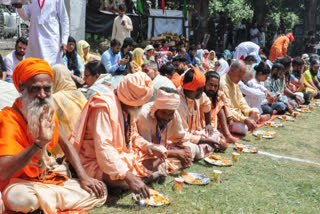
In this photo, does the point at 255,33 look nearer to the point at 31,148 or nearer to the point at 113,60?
the point at 113,60

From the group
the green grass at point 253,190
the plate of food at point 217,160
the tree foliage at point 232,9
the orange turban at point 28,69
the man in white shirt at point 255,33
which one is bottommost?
the green grass at point 253,190

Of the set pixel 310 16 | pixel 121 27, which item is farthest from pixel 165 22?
pixel 310 16

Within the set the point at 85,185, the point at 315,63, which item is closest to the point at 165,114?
the point at 85,185

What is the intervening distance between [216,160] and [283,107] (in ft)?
13.3

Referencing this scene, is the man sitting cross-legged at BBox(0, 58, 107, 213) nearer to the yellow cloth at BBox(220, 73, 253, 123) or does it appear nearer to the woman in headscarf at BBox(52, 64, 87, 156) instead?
the woman in headscarf at BBox(52, 64, 87, 156)

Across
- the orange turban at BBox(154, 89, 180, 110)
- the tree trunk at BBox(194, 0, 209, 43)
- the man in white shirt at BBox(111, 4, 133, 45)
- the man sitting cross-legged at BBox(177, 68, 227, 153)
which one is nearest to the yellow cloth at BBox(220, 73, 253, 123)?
the man sitting cross-legged at BBox(177, 68, 227, 153)

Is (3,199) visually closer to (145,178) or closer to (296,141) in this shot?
(145,178)

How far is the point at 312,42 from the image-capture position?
63.1 feet

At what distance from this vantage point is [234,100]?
5.92 meters

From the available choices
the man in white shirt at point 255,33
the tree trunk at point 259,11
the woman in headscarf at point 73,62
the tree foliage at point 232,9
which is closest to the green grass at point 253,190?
the woman in headscarf at point 73,62

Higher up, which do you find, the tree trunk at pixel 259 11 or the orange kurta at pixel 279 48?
the tree trunk at pixel 259 11

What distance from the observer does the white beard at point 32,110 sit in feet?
7.67

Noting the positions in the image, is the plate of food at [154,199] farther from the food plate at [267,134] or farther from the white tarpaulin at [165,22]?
the white tarpaulin at [165,22]

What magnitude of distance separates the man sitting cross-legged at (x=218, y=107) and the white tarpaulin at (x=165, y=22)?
13.1 meters
